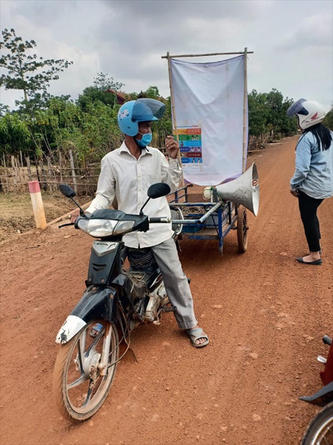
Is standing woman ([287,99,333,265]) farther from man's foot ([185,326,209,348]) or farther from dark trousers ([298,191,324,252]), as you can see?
man's foot ([185,326,209,348])

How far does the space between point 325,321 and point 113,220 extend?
228cm

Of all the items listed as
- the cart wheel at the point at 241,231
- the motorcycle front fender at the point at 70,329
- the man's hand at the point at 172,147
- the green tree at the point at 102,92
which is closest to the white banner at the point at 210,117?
the cart wheel at the point at 241,231

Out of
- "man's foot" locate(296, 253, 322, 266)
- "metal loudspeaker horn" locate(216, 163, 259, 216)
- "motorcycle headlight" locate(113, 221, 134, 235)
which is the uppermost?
"motorcycle headlight" locate(113, 221, 134, 235)

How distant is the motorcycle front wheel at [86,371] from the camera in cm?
217

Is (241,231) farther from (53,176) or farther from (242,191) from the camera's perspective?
(53,176)

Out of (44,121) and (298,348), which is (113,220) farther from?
(44,121)

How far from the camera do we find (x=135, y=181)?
9.61 feet

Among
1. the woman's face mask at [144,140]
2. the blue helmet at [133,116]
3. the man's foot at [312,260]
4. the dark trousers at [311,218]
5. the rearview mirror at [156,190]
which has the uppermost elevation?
the blue helmet at [133,116]

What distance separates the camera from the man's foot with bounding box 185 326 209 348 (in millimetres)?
3098

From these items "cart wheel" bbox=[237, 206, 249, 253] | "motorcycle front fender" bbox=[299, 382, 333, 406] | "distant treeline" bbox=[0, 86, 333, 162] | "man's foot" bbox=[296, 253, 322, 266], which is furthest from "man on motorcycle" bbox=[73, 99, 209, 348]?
"distant treeline" bbox=[0, 86, 333, 162]

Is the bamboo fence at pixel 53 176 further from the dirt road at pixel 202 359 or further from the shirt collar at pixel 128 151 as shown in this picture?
the shirt collar at pixel 128 151

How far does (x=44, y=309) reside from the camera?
3965mm

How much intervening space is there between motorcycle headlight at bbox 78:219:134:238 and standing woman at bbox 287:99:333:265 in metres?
2.79

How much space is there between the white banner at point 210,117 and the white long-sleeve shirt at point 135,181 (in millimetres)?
3182
